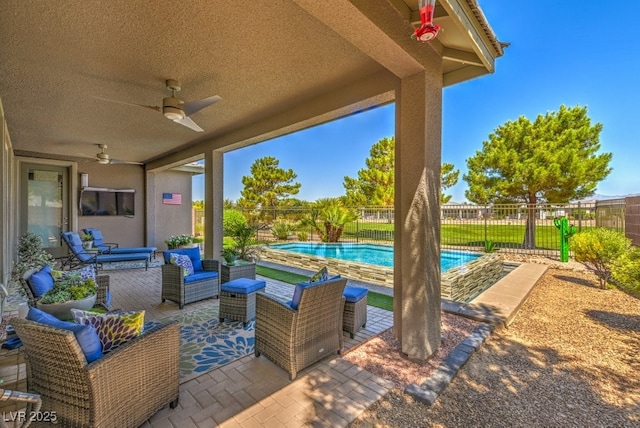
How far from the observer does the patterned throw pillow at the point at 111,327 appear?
1.94 m

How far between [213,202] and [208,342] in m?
3.69

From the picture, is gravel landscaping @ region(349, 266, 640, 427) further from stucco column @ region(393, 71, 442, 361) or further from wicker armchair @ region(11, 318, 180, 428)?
wicker armchair @ region(11, 318, 180, 428)

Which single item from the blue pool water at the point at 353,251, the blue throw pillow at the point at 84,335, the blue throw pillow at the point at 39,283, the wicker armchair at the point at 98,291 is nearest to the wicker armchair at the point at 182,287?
the wicker armchair at the point at 98,291

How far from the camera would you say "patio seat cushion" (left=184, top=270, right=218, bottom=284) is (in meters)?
4.53

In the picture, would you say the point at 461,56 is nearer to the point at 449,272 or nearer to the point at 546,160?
the point at 449,272

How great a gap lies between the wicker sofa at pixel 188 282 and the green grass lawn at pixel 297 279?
1.82 metres

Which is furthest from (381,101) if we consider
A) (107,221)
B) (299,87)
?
(107,221)

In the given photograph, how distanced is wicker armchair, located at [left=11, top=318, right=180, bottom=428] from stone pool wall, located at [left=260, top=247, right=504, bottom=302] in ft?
14.5

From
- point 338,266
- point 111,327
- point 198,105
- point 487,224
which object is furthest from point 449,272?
point 487,224

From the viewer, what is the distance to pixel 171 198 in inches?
424

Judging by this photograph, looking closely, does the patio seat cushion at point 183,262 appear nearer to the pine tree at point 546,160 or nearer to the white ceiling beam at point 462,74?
the white ceiling beam at point 462,74

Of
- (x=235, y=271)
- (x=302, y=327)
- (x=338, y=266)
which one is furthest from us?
(x=338, y=266)

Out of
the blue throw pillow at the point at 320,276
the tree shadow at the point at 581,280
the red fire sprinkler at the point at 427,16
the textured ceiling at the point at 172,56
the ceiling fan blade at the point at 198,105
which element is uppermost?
the textured ceiling at the point at 172,56

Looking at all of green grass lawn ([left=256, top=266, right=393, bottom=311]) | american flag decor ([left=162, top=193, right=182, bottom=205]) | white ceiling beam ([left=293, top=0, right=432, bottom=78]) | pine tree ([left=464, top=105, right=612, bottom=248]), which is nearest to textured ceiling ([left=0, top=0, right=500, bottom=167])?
white ceiling beam ([left=293, top=0, right=432, bottom=78])
